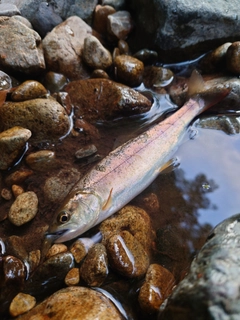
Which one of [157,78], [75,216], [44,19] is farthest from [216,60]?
[75,216]

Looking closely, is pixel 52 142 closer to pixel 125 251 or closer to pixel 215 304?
pixel 125 251

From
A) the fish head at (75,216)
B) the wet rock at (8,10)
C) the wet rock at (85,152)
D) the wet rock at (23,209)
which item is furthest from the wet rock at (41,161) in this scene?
the wet rock at (8,10)

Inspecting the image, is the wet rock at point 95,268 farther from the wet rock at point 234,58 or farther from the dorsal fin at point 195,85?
the wet rock at point 234,58

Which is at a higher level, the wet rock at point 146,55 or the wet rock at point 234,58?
the wet rock at point 234,58

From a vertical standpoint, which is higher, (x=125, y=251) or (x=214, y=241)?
(x=214, y=241)

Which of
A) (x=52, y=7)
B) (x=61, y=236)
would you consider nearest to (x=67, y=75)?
(x=52, y=7)

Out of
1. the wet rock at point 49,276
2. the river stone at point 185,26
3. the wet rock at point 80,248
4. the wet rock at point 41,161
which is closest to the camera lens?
the wet rock at point 49,276
